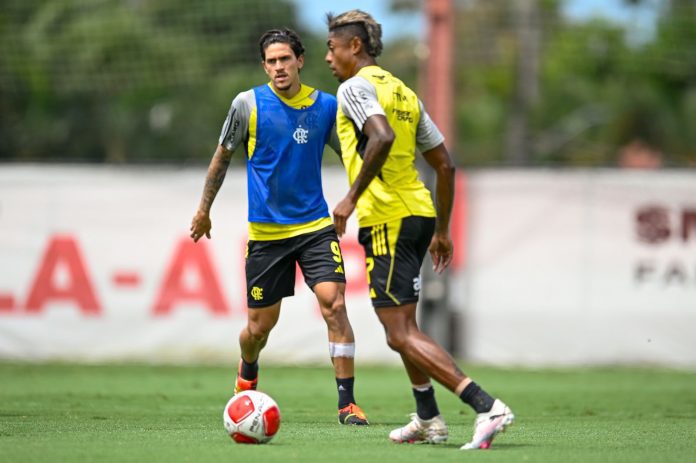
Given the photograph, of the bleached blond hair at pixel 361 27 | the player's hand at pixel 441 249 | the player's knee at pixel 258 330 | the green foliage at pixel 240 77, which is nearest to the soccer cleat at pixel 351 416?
the player's knee at pixel 258 330

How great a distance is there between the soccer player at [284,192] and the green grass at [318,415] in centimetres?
86

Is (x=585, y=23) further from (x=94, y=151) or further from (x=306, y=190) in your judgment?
(x=306, y=190)

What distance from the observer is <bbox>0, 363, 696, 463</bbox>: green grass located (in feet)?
22.7

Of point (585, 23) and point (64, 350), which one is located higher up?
point (585, 23)

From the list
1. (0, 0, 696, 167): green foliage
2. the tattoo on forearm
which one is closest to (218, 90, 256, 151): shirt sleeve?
the tattoo on forearm

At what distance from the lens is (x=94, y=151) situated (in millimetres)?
33906

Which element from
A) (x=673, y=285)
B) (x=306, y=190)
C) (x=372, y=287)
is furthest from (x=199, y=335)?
(x=372, y=287)

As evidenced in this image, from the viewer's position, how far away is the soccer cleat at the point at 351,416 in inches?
351

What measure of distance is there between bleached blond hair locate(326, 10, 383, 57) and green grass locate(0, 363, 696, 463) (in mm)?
2442

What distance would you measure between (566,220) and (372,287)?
9647mm

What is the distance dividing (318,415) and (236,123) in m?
2.37

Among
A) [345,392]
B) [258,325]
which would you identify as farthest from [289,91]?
[345,392]

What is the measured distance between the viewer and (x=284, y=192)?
9398 mm

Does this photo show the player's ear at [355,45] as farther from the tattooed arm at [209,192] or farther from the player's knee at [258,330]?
the player's knee at [258,330]
